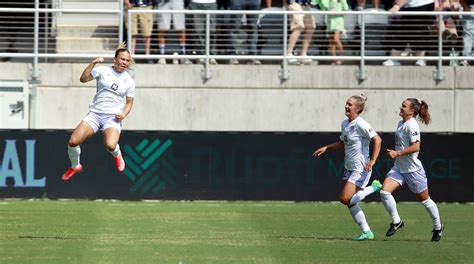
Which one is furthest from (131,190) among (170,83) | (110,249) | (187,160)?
(110,249)

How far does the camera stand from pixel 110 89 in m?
17.2

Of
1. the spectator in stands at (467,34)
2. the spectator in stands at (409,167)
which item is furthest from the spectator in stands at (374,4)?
the spectator in stands at (409,167)

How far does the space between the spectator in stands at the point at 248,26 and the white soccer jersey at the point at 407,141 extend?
9433 millimetres

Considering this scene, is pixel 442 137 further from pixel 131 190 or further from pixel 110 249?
pixel 110 249

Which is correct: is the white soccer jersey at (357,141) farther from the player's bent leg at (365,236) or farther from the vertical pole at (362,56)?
the vertical pole at (362,56)

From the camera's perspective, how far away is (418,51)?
26375 millimetres

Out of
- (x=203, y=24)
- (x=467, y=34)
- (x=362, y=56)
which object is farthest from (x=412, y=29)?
(x=203, y=24)

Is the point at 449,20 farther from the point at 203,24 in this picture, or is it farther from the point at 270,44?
the point at 203,24

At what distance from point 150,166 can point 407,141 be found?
823cm

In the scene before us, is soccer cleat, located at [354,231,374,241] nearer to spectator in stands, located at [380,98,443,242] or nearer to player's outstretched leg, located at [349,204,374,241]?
player's outstretched leg, located at [349,204,374,241]

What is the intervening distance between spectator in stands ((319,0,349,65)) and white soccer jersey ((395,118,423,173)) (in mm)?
9260

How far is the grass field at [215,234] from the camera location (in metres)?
13.9

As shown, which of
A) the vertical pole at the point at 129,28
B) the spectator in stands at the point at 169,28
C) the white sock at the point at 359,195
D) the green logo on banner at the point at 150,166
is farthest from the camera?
the spectator in stands at the point at 169,28

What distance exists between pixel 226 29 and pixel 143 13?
182 centimetres
